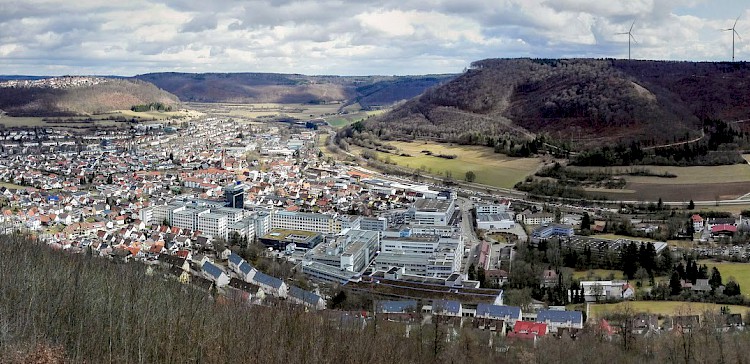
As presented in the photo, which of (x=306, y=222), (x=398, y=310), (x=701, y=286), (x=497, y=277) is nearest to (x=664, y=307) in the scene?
(x=701, y=286)

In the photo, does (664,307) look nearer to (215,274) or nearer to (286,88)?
(215,274)

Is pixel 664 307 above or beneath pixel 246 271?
beneath

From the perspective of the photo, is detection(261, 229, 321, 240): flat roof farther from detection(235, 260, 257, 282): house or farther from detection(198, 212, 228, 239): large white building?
detection(235, 260, 257, 282): house

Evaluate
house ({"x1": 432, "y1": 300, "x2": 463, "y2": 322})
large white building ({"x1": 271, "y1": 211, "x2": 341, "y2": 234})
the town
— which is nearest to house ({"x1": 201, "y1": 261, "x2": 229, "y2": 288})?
the town

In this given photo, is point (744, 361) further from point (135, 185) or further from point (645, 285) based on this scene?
point (135, 185)

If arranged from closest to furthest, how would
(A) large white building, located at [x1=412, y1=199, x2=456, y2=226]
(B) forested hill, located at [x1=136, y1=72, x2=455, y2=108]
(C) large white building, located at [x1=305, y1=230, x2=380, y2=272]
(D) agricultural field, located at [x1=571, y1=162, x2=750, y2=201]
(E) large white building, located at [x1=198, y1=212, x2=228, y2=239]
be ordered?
(C) large white building, located at [x1=305, y1=230, x2=380, y2=272] < (E) large white building, located at [x1=198, y1=212, x2=228, y2=239] < (A) large white building, located at [x1=412, y1=199, x2=456, y2=226] < (D) agricultural field, located at [x1=571, y1=162, x2=750, y2=201] < (B) forested hill, located at [x1=136, y1=72, x2=455, y2=108]

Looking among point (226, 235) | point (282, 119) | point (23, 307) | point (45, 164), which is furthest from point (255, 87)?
point (23, 307)
